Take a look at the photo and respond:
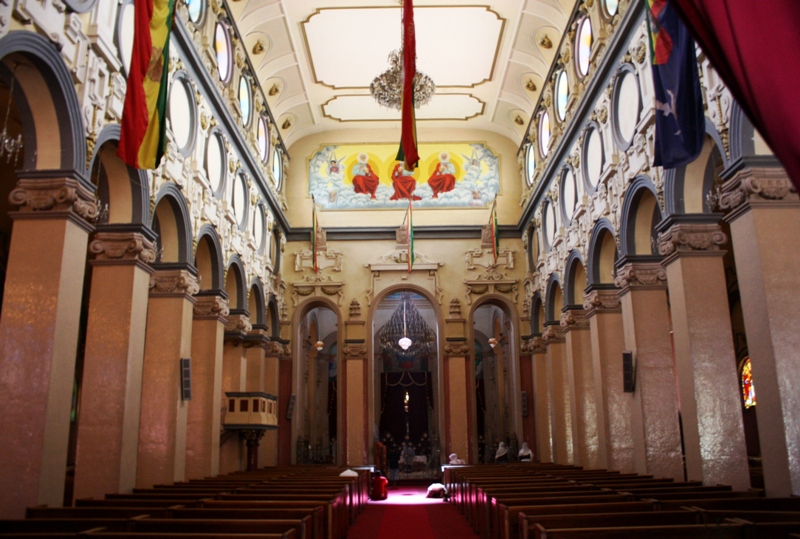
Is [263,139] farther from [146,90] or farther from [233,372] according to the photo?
[146,90]

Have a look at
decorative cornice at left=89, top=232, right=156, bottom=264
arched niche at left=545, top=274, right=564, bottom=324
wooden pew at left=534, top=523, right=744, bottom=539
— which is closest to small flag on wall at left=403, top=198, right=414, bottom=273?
arched niche at left=545, top=274, right=564, bottom=324

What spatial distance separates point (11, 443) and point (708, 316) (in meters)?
10.0

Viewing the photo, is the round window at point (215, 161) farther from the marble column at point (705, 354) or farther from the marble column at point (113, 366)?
the marble column at point (705, 354)

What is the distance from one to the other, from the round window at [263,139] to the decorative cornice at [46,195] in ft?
40.9

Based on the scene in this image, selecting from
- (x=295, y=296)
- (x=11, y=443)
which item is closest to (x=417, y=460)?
(x=295, y=296)

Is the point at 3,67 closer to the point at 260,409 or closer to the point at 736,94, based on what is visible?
the point at 736,94

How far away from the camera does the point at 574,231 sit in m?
17.9

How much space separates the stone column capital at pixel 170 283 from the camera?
13.4m

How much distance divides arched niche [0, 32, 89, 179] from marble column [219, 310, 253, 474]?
913 cm

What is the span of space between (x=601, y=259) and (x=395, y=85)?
8.31 meters

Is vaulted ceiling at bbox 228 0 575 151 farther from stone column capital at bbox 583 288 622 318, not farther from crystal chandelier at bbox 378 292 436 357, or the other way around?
crystal chandelier at bbox 378 292 436 357

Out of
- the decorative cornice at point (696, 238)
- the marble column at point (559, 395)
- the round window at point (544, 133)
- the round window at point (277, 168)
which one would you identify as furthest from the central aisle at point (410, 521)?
the round window at point (277, 168)

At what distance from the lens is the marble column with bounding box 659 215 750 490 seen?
10.7 metres

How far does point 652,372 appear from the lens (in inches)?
517
